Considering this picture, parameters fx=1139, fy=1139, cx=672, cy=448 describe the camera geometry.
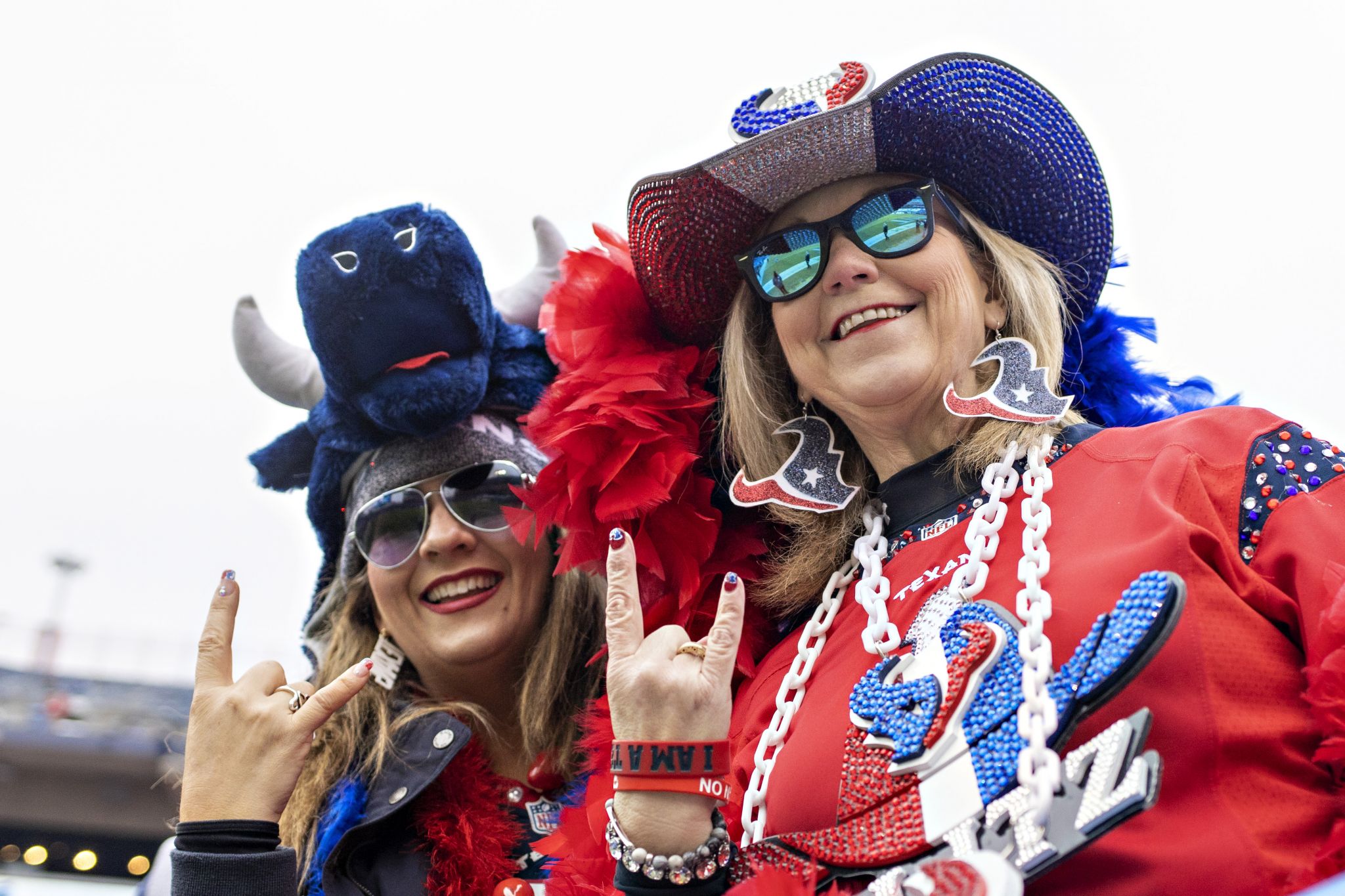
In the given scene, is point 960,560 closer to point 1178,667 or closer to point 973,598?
point 973,598

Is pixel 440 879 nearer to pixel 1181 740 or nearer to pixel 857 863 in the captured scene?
pixel 857 863

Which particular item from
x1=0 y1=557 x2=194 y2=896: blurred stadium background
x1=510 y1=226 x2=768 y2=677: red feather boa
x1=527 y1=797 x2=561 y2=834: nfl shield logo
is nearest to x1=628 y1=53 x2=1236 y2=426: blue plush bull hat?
x1=510 y1=226 x2=768 y2=677: red feather boa

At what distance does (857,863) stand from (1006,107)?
4.34 ft

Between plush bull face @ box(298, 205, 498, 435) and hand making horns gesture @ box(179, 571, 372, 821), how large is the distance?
2.10ft

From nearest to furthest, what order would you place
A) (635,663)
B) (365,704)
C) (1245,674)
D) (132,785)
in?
(1245,674), (635,663), (365,704), (132,785)

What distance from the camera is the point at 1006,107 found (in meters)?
2.03

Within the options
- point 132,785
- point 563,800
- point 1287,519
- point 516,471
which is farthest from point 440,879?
point 132,785

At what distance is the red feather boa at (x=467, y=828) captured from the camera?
2.37m

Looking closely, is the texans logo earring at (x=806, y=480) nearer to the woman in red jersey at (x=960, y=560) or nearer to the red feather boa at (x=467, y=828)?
the woman in red jersey at (x=960, y=560)

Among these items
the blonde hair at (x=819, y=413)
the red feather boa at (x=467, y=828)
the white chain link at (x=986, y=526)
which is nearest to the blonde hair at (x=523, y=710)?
the red feather boa at (x=467, y=828)

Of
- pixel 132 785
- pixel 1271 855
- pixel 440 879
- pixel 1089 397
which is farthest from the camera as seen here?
pixel 132 785

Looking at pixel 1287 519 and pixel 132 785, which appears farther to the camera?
pixel 132 785

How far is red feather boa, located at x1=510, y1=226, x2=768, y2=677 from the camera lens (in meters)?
2.27

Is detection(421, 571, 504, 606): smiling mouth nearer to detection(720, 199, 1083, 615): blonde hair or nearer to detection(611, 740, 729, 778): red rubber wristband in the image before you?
detection(720, 199, 1083, 615): blonde hair
